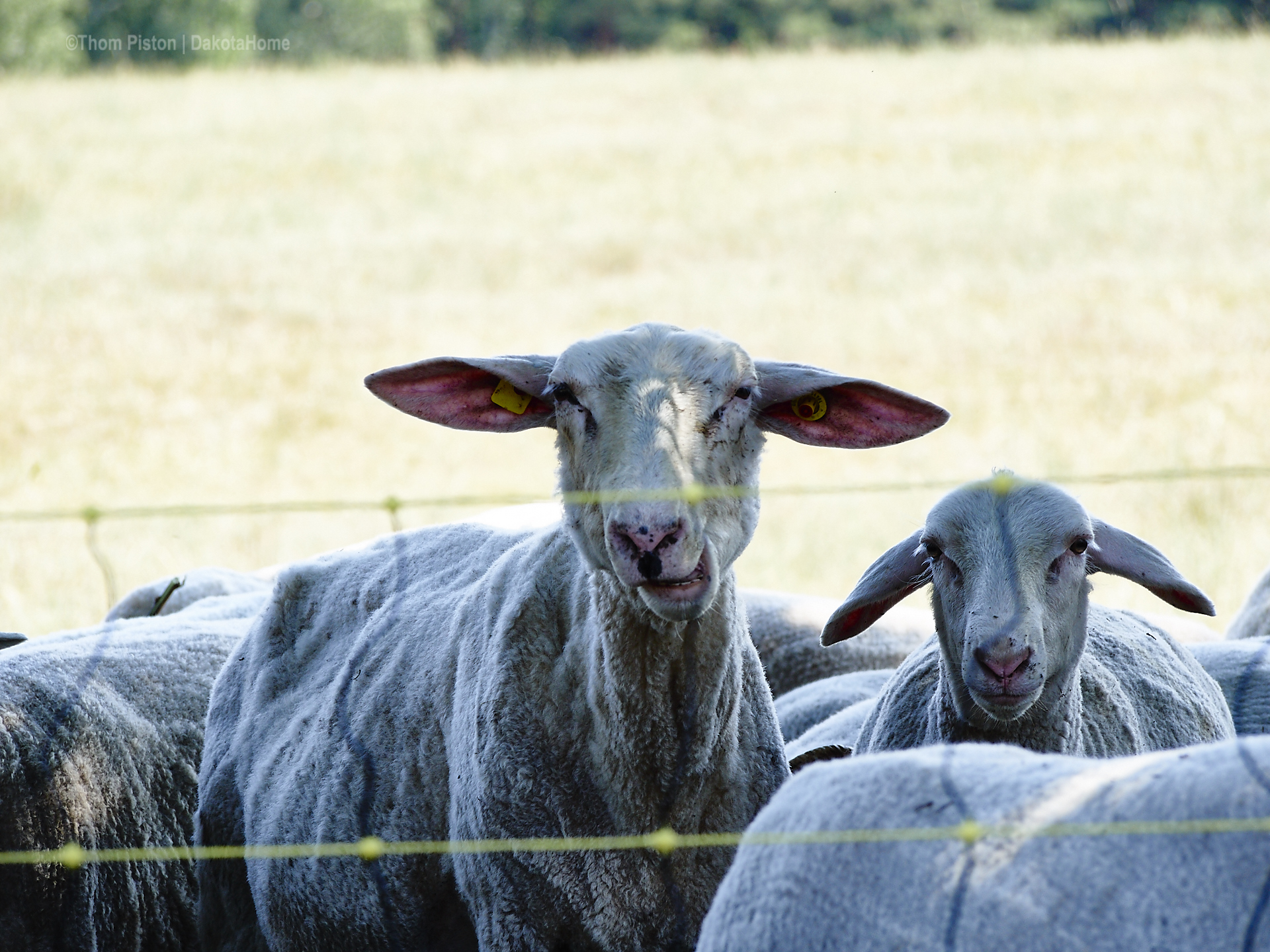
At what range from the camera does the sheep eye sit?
342 centimetres

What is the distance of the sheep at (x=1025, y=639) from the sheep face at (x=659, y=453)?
0.61m

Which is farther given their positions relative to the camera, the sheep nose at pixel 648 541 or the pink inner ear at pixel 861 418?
the pink inner ear at pixel 861 418

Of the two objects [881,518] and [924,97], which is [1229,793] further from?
[924,97]

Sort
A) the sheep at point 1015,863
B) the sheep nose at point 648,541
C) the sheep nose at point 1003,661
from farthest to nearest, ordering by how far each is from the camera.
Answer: the sheep nose at point 1003,661, the sheep nose at point 648,541, the sheep at point 1015,863

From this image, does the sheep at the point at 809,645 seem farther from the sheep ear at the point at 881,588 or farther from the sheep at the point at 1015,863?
the sheep at the point at 1015,863

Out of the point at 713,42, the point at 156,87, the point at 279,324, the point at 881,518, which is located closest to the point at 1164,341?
the point at 881,518

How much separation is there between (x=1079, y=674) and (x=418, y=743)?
1808 mm

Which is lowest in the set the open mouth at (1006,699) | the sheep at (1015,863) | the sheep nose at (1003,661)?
the open mouth at (1006,699)

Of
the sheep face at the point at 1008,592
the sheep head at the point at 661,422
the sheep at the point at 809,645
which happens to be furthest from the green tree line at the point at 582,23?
the sheep face at the point at 1008,592

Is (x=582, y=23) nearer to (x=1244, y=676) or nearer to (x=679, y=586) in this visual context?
(x=1244, y=676)

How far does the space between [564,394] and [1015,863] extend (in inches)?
66.7

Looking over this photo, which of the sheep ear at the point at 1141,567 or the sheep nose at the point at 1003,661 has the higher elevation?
the sheep ear at the point at 1141,567

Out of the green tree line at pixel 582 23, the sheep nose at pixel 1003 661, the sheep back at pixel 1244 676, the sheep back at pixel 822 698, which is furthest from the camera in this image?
the green tree line at pixel 582 23

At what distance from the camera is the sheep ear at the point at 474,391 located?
3.59 metres
